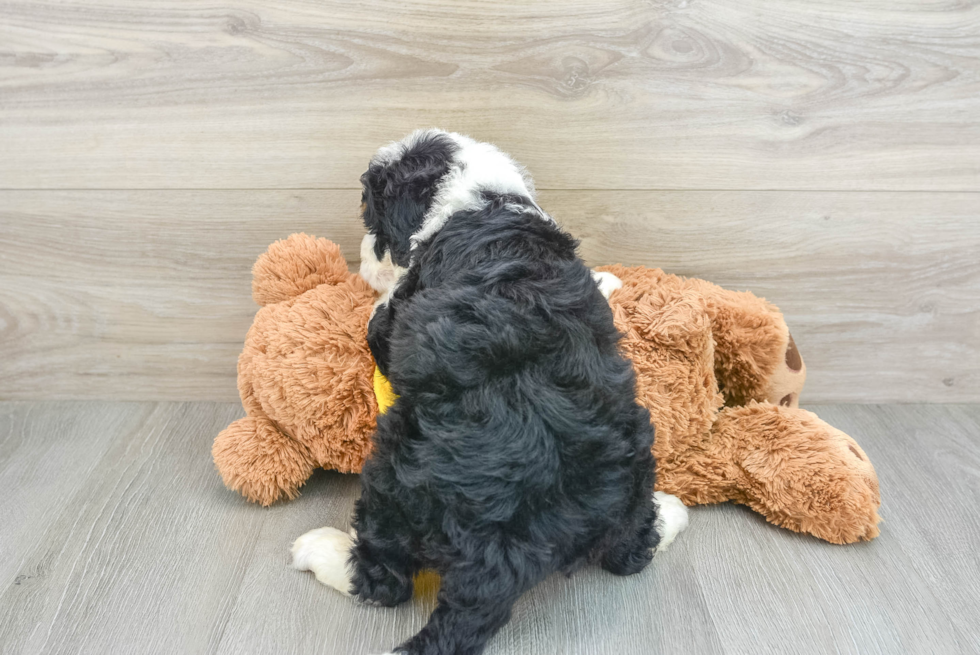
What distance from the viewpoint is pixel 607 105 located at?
1.41 metres

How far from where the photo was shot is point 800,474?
A: 122 cm

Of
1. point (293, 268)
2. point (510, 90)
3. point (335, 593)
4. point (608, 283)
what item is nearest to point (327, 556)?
point (335, 593)

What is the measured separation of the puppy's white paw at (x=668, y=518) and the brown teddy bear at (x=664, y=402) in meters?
0.05

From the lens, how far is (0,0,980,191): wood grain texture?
1362mm

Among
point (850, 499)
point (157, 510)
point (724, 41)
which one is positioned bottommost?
point (157, 510)

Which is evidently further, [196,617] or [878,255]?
[878,255]

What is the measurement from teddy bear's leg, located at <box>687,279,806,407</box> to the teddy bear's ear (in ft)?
2.45

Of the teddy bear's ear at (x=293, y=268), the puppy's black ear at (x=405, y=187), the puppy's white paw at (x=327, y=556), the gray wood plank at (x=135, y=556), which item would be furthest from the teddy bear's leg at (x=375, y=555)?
the teddy bear's ear at (x=293, y=268)

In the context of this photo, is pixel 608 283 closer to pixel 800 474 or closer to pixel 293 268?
pixel 800 474

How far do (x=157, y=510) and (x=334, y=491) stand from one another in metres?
0.33

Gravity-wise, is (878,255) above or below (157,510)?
above

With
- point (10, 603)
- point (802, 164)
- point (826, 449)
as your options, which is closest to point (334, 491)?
point (10, 603)

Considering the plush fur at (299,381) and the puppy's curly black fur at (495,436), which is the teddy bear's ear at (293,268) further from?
the puppy's curly black fur at (495,436)

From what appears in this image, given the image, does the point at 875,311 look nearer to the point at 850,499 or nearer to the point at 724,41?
the point at 850,499
